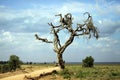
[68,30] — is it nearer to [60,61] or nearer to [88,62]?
[60,61]

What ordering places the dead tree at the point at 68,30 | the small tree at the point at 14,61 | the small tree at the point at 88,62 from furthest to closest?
the small tree at the point at 88,62, the small tree at the point at 14,61, the dead tree at the point at 68,30

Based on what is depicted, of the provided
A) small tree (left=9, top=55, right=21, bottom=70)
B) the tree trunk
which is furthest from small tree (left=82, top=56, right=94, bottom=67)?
the tree trunk

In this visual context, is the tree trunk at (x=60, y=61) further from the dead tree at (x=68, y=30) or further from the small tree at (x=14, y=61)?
the small tree at (x=14, y=61)

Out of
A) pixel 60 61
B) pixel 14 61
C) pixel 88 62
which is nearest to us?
pixel 60 61

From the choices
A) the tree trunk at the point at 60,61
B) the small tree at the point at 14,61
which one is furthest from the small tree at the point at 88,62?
the tree trunk at the point at 60,61

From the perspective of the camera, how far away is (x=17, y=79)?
23359mm

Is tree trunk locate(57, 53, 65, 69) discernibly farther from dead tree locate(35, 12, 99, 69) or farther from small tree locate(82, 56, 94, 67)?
small tree locate(82, 56, 94, 67)

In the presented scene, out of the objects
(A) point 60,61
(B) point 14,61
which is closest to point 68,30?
(A) point 60,61

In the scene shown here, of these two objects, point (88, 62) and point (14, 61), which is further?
point (88, 62)

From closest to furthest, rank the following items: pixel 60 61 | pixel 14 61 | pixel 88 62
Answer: pixel 60 61 → pixel 14 61 → pixel 88 62

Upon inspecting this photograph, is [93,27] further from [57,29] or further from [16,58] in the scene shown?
[16,58]

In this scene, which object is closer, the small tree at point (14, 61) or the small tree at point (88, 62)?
the small tree at point (14, 61)

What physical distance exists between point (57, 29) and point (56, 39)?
118cm

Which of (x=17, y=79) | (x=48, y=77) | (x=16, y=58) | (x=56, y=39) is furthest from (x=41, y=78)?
(x=16, y=58)
